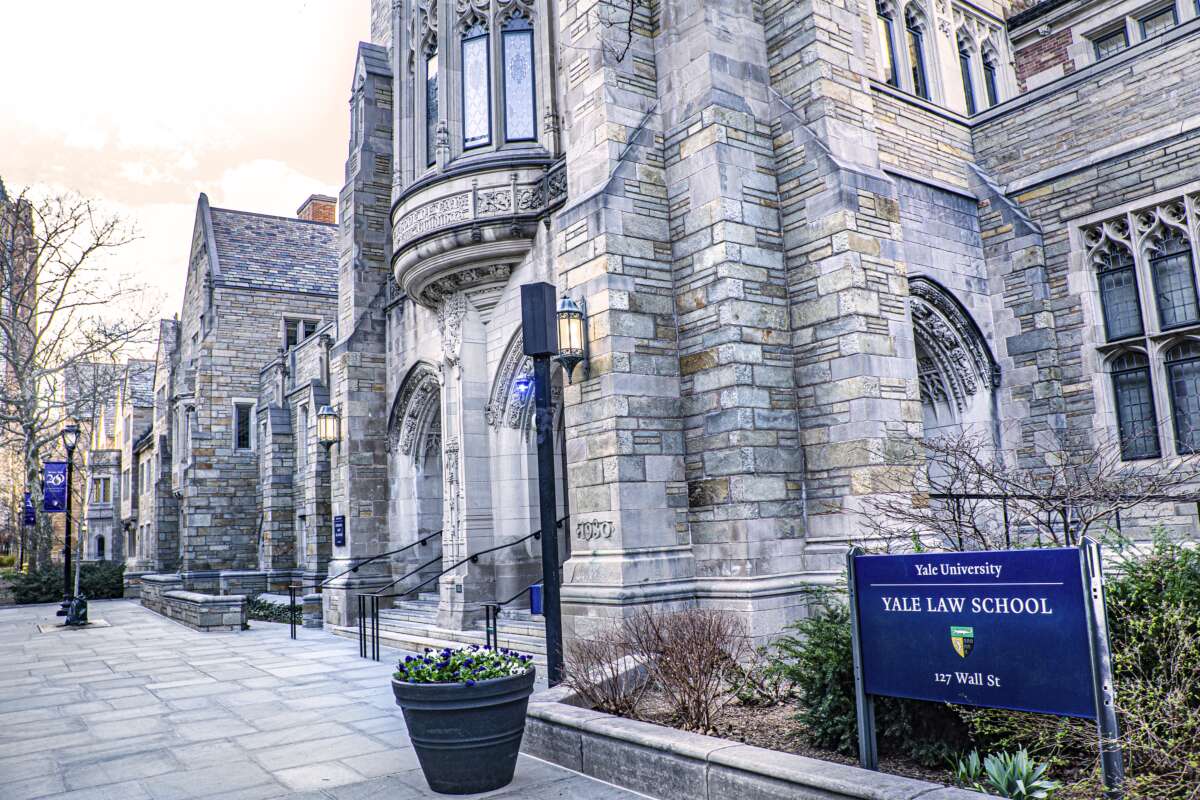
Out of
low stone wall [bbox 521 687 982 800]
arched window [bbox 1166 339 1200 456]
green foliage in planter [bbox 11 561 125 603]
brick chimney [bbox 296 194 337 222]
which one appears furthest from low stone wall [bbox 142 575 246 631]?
brick chimney [bbox 296 194 337 222]

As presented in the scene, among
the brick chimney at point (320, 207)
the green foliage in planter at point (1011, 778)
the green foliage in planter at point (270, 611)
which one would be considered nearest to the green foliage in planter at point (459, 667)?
the green foliage in planter at point (1011, 778)

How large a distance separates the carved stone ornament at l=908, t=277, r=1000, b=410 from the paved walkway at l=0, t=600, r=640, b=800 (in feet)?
25.7

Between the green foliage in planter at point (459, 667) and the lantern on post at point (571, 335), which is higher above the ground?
the lantern on post at point (571, 335)

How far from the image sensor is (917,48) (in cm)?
1329

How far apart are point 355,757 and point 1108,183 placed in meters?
11.1

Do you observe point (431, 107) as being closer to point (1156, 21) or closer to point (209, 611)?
point (209, 611)

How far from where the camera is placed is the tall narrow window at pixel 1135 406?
35.8 feet

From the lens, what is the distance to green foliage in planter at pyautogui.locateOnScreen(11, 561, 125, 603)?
27.0 m

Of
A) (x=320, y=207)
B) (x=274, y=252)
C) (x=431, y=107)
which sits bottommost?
(x=431, y=107)

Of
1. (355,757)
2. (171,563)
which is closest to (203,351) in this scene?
(171,563)

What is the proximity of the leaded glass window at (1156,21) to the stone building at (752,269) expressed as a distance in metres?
0.04

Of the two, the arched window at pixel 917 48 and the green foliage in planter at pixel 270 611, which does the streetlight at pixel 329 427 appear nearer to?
the green foliage in planter at pixel 270 611

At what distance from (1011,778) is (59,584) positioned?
3061cm

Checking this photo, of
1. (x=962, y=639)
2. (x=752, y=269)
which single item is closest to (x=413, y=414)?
(x=752, y=269)
